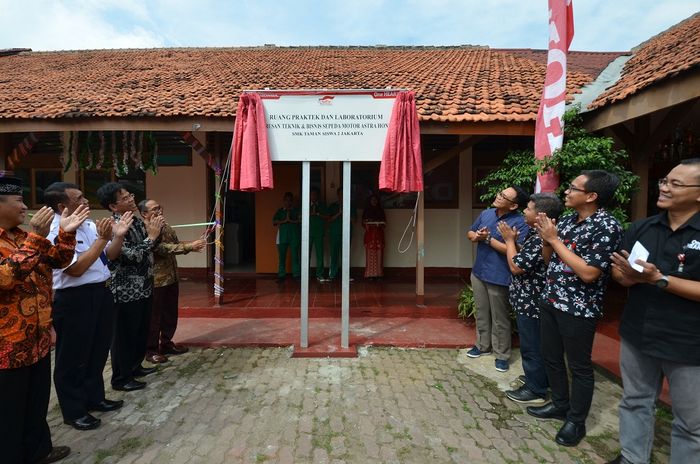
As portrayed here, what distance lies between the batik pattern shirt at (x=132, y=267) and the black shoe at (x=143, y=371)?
0.74 meters

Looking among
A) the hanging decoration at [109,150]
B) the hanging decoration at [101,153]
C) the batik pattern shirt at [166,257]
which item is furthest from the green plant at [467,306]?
the hanging decoration at [101,153]

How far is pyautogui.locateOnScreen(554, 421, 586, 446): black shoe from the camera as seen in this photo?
2641 mm

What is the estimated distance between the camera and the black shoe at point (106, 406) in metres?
3.01

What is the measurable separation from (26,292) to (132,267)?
125 centimetres

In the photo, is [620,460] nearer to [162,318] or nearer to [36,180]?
[162,318]

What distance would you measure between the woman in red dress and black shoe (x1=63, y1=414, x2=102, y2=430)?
5011mm

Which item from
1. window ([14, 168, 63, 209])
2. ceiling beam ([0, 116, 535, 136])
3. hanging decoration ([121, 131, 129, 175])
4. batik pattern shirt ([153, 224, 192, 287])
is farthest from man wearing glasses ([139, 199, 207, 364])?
window ([14, 168, 63, 209])

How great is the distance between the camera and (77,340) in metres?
2.77

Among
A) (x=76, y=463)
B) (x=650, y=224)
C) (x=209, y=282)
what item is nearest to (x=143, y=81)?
(x=209, y=282)

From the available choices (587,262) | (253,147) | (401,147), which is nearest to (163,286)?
(253,147)

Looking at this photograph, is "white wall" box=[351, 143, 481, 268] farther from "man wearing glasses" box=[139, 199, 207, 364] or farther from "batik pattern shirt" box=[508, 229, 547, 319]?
"batik pattern shirt" box=[508, 229, 547, 319]

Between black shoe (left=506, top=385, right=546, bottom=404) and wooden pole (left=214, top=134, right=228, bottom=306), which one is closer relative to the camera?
black shoe (left=506, top=385, right=546, bottom=404)

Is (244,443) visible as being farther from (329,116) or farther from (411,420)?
(329,116)

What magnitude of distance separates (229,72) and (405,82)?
A: 3.53 meters
